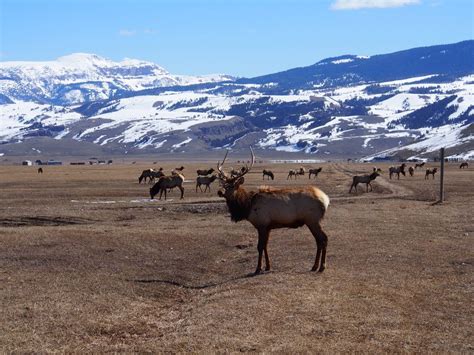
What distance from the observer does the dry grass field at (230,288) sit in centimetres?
1214

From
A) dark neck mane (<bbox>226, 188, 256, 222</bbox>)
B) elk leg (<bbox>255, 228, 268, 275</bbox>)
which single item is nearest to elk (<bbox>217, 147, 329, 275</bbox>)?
elk leg (<bbox>255, 228, 268, 275</bbox>)

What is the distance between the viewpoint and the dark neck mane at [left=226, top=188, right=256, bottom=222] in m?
19.8

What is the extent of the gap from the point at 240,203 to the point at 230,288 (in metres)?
4.02

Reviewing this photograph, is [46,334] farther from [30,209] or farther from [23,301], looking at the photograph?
[30,209]

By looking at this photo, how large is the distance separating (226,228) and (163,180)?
20746 mm

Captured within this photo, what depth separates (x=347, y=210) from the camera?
116 feet

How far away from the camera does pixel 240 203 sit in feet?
65.6

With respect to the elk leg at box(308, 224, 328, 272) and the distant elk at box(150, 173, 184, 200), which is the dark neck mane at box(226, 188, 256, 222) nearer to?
the elk leg at box(308, 224, 328, 272)

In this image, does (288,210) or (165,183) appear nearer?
(288,210)

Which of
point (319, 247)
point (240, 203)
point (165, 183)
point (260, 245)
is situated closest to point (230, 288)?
point (260, 245)

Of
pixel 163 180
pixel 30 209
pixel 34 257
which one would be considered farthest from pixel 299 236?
pixel 163 180

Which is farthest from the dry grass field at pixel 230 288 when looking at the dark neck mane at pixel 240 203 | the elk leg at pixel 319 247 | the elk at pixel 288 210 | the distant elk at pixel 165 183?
the distant elk at pixel 165 183

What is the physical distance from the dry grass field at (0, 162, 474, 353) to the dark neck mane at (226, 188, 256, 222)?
1.50m

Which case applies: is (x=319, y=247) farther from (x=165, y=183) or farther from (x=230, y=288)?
(x=165, y=183)
